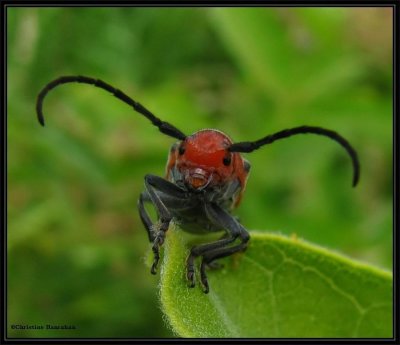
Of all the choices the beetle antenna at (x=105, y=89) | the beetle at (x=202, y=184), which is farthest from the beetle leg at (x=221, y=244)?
the beetle antenna at (x=105, y=89)

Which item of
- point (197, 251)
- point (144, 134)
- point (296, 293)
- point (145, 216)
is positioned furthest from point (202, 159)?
point (144, 134)

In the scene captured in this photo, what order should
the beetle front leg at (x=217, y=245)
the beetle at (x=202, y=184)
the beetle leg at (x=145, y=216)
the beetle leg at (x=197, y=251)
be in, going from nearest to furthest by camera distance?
the beetle leg at (x=197, y=251) < the beetle front leg at (x=217, y=245) < the beetle at (x=202, y=184) < the beetle leg at (x=145, y=216)

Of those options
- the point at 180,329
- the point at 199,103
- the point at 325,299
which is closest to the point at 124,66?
the point at 199,103

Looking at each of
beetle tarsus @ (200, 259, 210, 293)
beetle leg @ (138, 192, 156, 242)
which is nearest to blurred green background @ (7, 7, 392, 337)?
beetle leg @ (138, 192, 156, 242)

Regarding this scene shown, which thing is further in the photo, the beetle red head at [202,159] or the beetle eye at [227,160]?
the beetle eye at [227,160]

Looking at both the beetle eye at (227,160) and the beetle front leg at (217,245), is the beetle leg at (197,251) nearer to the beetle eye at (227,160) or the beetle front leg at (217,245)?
the beetle front leg at (217,245)

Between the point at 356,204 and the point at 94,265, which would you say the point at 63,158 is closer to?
the point at 94,265
